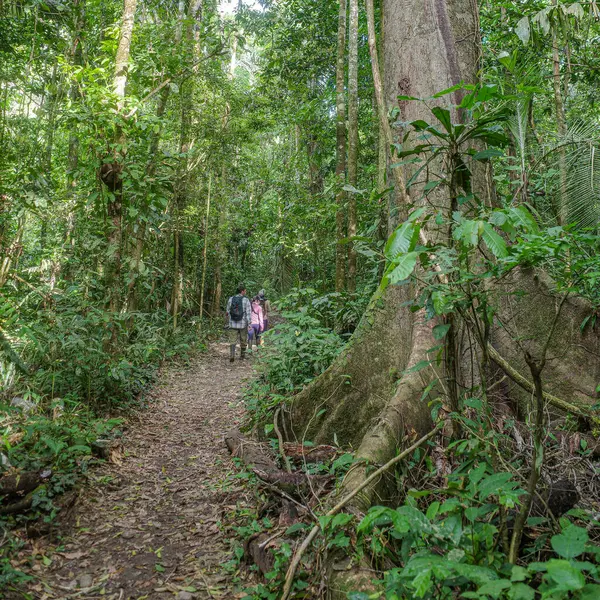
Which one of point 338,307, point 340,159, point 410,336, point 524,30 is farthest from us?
point 340,159

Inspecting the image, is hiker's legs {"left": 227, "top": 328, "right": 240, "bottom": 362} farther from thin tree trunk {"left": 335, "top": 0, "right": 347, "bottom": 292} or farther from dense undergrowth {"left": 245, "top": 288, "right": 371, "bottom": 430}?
dense undergrowth {"left": 245, "top": 288, "right": 371, "bottom": 430}

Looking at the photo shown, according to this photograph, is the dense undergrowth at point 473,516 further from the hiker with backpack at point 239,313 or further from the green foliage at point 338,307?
the hiker with backpack at point 239,313

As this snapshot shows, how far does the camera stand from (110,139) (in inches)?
236

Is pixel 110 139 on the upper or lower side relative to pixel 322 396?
upper

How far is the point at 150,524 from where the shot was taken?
149 inches

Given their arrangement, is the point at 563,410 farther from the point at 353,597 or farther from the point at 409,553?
the point at 353,597

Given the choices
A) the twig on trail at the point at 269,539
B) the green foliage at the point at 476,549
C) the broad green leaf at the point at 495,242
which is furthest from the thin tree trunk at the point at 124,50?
the green foliage at the point at 476,549

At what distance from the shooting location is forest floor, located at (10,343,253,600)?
3020 mm

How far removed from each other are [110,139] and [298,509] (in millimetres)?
5111

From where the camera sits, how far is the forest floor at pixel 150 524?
9.91ft

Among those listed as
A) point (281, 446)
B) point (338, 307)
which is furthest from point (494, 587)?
point (338, 307)

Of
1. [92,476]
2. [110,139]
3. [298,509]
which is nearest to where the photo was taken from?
[298,509]

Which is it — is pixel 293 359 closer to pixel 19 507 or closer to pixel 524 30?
pixel 19 507

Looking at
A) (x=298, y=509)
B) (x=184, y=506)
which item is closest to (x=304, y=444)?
(x=298, y=509)
